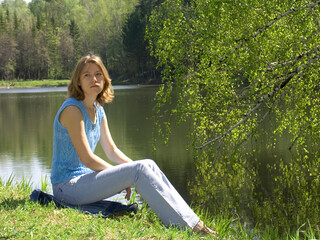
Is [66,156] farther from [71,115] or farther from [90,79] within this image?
[90,79]

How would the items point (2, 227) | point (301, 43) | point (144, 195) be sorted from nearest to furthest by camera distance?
point (2, 227) → point (144, 195) → point (301, 43)

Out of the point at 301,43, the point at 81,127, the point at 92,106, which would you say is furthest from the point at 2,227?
the point at 301,43

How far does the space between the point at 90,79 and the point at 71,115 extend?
0.35m

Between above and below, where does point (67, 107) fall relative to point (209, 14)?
below

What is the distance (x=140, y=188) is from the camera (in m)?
3.71

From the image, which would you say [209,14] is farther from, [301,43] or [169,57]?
[301,43]

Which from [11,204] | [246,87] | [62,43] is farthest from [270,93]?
[62,43]

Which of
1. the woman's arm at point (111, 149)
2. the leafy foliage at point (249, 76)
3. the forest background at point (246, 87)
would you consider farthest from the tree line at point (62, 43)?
the woman's arm at point (111, 149)

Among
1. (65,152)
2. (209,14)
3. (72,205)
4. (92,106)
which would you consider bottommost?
(72,205)

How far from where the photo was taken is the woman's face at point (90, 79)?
13.2 ft

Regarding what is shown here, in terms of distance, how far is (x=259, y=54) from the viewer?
22.3 ft

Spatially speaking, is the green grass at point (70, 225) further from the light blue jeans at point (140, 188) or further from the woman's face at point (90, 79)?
the woman's face at point (90, 79)

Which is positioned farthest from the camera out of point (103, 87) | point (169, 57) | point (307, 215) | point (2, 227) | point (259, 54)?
point (169, 57)

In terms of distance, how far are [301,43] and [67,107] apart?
3.15 metres
